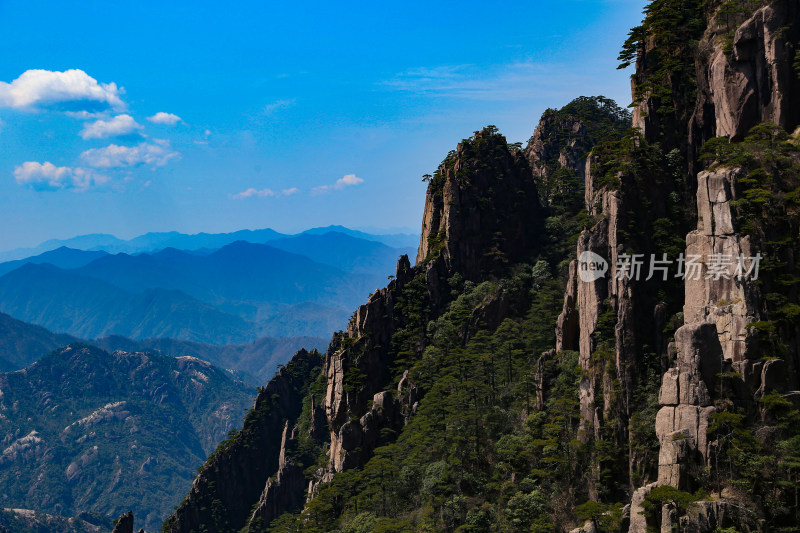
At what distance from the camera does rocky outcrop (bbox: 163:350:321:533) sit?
406 ft

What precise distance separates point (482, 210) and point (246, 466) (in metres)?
64.7

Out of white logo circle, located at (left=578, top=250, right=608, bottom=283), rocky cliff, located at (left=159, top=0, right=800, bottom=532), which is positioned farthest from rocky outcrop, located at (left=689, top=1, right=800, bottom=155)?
white logo circle, located at (left=578, top=250, right=608, bottom=283)

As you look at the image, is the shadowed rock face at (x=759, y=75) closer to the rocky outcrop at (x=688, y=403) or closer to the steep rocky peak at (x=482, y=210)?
Answer: the rocky outcrop at (x=688, y=403)

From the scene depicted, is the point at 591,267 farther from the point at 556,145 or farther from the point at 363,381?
the point at 556,145

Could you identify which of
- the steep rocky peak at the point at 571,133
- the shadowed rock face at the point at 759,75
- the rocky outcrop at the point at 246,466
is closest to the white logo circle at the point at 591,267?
the shadowed rock face at the point at 759,75

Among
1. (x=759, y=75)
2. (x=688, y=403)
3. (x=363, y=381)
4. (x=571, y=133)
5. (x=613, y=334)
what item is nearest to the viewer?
(x=688, y=403)

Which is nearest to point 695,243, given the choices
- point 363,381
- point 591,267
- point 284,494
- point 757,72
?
point 591,267

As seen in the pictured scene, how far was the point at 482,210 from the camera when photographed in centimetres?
10044

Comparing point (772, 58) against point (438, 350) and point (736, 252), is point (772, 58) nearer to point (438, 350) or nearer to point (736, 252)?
point (736, 252)

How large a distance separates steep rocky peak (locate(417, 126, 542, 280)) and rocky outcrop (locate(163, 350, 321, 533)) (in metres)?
43.8

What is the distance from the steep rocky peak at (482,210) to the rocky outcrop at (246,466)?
144 ft

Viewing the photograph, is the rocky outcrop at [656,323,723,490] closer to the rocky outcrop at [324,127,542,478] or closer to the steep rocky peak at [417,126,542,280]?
the rocky outcrop at [324,127,542,478]

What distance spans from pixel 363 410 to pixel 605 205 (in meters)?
43.8

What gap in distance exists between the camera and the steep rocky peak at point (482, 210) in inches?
3895
